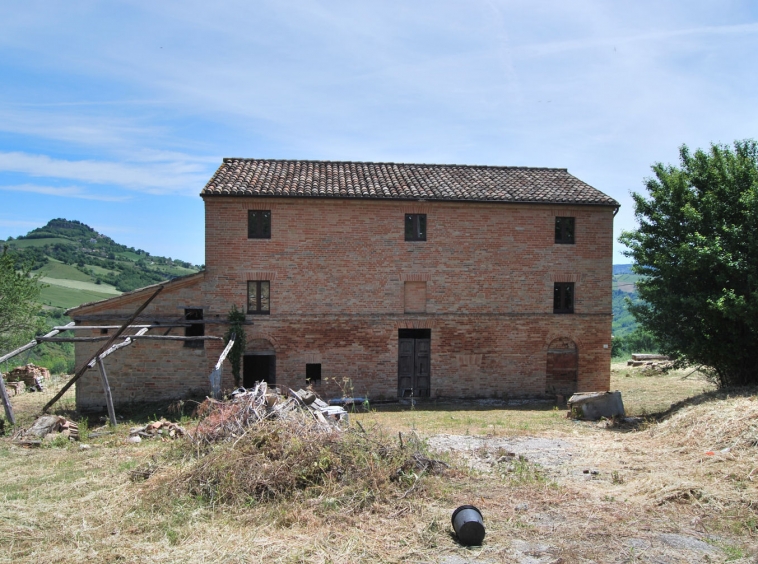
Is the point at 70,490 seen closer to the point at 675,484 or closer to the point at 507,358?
the point at 675,484

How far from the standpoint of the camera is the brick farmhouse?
1883 centimetres

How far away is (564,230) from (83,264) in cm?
8364

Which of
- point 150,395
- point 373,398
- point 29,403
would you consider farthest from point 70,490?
point 29,403

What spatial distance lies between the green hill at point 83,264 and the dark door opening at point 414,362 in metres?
53.7

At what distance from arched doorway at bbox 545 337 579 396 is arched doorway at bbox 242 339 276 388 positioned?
9469 mm

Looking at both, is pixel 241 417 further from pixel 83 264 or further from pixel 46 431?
pixel 83 264

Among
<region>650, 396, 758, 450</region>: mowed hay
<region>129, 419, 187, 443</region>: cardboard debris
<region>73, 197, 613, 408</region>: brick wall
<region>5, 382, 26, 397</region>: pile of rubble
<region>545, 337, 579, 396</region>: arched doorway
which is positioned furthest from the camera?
<region>5, 382, 26, 397</region>: pile of rubble

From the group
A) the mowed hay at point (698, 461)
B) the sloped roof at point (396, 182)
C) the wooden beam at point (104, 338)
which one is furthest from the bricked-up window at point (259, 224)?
the mowed hay at point (698, 461)

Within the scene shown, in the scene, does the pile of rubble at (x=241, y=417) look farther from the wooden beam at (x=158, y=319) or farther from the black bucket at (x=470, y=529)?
the wooden beam at (x=158, y=319)

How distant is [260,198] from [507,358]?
32.7 ft

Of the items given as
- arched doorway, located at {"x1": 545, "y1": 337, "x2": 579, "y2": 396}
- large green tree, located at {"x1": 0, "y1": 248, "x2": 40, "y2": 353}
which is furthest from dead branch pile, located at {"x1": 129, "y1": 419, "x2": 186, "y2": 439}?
large green tree, located at {"x1": 0, "y1": 248, "x2": 40, "y2": 353}

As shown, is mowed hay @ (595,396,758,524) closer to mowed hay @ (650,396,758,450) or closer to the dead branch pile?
mowed hay @ (650,396,758,450)

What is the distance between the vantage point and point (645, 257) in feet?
54.6

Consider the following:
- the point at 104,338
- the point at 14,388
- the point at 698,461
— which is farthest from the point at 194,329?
the point at 698,461
